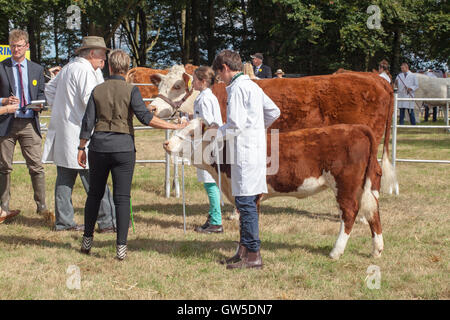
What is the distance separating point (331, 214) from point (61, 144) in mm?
3659

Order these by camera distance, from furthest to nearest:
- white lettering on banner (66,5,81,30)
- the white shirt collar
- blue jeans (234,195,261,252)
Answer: white lettering on banner (66,5,81,30) → the white shirt collar → blue jeans (234,195,261,252)

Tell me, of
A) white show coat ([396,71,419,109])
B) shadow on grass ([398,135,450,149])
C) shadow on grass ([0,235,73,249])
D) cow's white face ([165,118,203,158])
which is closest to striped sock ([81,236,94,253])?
shadow on grass ([0,235,73,249])

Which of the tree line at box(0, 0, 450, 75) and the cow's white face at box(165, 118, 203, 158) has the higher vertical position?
the tree line at box(0, 0, 450, 75)

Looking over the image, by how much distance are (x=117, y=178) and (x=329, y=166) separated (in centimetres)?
203

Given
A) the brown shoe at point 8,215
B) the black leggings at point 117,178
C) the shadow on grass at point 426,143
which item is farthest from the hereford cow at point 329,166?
the shadow on grass at point 426,143

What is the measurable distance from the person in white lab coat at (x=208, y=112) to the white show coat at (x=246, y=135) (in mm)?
913

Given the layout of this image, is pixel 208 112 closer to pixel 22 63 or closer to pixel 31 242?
pixel 31 242

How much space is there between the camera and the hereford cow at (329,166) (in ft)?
16.8

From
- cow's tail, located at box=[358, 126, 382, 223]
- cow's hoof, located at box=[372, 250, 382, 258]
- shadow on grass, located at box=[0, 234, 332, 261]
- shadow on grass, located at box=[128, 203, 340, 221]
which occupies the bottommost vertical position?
shadow on grass, located at box=[128, 203, 340, 221]

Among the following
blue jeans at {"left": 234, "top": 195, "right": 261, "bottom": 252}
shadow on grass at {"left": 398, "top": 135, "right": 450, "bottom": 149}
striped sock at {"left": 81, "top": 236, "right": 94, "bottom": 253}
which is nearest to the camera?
blue jeans at {"left": 234, "top": 195, "right": 261, "bottom": 252}

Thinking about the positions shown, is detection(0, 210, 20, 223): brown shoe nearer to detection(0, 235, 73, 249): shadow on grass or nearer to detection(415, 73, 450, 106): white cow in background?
detection(0, 235, 73, 249): shadow on grass

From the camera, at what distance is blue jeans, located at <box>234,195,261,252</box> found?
4680mm

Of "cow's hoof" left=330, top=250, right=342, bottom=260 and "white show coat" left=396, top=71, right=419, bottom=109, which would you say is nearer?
"cow's hoof" left=330, top=250, right=342, bottom=260

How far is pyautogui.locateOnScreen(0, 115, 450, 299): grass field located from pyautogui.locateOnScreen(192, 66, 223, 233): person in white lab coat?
0.20m
